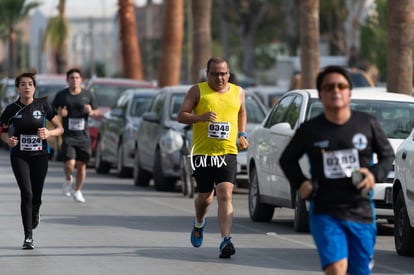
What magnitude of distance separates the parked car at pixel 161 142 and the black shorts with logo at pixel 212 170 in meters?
8.32

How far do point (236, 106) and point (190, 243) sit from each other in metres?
1.74

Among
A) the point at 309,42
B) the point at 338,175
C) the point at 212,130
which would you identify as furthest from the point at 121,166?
the point at 338,175

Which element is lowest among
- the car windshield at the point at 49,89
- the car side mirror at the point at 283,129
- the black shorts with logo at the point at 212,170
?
the car windshield at the point at 49,89

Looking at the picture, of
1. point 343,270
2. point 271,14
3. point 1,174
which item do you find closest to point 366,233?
point 343,270

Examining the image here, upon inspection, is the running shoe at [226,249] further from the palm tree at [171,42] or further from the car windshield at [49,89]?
the palm tree at [171,42]

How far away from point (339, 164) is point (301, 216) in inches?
278

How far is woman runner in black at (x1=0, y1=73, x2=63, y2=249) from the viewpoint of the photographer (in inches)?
550

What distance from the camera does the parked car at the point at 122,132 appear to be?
2606cm

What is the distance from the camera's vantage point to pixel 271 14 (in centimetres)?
8762

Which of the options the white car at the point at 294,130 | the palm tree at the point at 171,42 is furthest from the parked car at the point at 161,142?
the palm tree at the point at 171,42

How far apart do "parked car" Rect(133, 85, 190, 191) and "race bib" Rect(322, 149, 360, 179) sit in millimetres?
13101

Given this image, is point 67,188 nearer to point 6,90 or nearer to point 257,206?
point 257,206

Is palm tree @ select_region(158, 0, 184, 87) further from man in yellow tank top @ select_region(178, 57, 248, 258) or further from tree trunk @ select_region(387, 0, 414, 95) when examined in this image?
man in yellow tank top @ select_region(178, 57, 248, 258)

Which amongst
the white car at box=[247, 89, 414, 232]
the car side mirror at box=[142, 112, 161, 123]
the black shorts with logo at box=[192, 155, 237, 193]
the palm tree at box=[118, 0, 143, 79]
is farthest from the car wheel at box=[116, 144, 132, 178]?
the palm tree at box=[118, 0, 143, 79]
